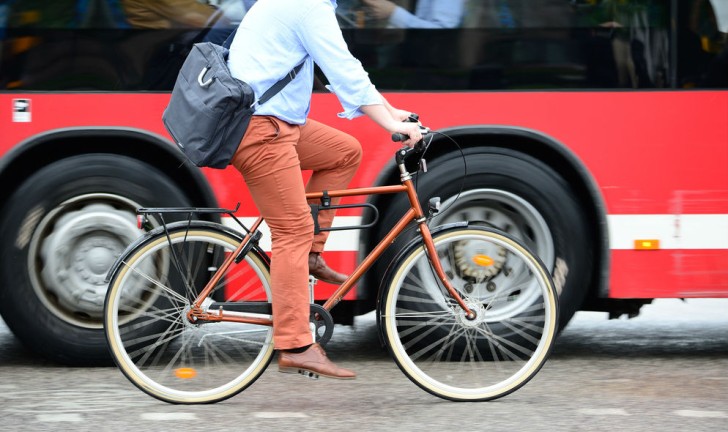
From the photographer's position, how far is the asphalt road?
16.5ft

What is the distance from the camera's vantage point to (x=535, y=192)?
6.20 m

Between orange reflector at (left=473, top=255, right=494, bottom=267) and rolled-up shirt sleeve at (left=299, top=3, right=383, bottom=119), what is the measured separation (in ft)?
2.79

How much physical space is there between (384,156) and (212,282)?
129cm

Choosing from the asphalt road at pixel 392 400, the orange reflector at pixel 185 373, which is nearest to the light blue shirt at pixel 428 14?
the asphalt road at pixel 392 400

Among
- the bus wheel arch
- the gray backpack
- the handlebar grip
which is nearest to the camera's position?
the gray backpack

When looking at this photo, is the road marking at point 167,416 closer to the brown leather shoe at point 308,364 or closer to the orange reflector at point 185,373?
the orange reflector at point 185,373

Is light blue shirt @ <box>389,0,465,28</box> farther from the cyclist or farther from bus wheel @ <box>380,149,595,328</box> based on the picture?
the cyclist

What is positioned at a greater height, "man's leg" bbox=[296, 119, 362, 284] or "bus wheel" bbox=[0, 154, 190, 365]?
"man's leg" bbox=[296, 119, 362, 284]

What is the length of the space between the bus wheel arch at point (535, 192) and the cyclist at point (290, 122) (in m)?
1.02

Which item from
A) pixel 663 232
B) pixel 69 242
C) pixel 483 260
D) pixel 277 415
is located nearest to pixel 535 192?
pixel 663 232

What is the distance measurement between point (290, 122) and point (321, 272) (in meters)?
0.71

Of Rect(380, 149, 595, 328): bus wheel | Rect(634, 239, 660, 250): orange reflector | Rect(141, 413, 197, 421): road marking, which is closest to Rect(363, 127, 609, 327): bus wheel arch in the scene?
Rect(380, 149, 595, 328): bus wheel

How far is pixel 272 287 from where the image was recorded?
16.9ft

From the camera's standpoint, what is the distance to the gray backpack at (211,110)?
4871mm
